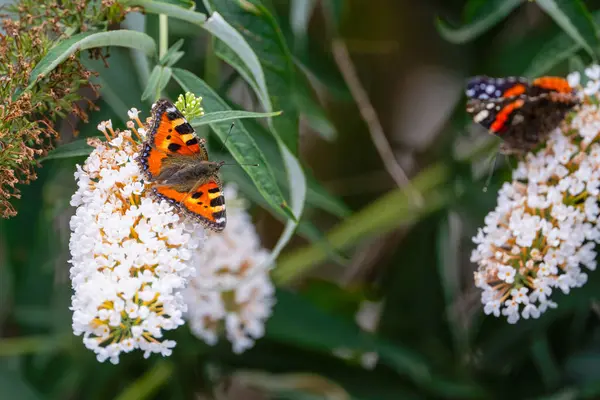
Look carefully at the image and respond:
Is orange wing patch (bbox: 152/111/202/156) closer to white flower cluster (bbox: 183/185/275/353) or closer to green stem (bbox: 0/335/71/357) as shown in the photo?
white flower cluster (bbox: 183/185/275/353)

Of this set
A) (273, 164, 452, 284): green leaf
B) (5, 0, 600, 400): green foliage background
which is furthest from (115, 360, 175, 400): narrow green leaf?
(273, 164, 452, 284): green leaf

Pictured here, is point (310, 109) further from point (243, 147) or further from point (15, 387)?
point (15, 387)

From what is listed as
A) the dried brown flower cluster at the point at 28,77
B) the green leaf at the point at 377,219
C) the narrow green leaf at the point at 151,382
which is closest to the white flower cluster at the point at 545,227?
the dried brown flower cluster at the point at 28,77

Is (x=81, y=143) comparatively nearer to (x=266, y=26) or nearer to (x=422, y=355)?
(x=266, y=26)

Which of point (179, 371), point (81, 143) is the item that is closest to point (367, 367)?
point (179, 371)

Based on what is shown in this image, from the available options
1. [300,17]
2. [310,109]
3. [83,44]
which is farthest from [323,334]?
[83,44]

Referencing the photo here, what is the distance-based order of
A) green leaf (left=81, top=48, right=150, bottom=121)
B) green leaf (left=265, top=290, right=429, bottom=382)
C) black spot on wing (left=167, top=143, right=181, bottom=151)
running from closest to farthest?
black spot on wing (left=167, top=143, right=181, bottom=151)
green leaf (left=81, top=48, right=150, bottom=121)
green leaf (left=265, top=290, right=429, bottom=382)

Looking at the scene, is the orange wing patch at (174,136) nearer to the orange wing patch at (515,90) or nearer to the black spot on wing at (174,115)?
the black spot on wing at (174,115)
